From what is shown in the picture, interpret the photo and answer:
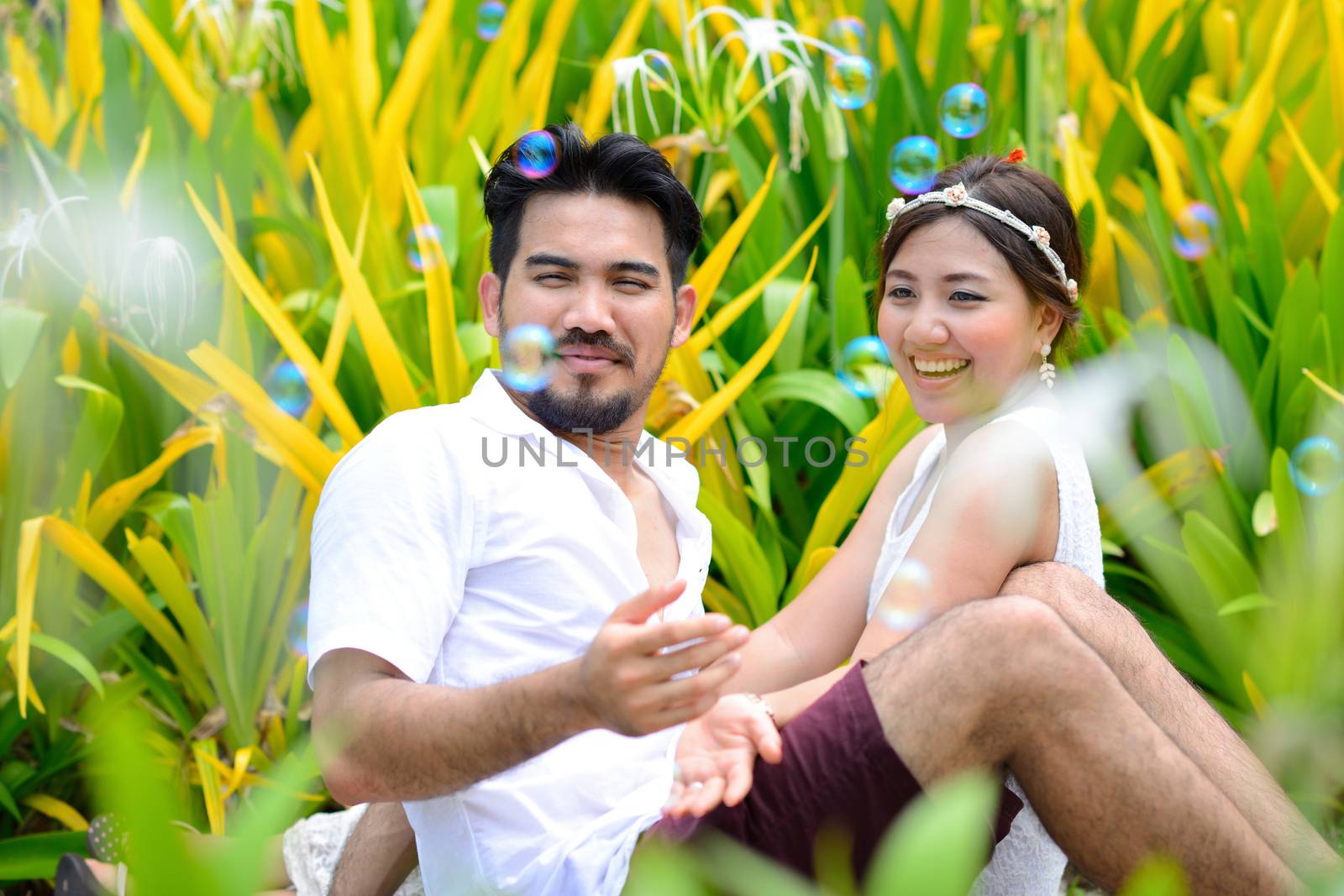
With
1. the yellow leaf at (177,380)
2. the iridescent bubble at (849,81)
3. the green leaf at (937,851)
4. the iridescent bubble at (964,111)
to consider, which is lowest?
the green leaf at (937,851)

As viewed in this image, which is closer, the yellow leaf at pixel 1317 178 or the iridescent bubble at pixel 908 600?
the iridescent bubble at pixel 908 600

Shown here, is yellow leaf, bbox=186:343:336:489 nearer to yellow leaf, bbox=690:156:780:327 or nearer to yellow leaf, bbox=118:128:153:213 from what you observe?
yellow leaf, bbox=118:128:153:213

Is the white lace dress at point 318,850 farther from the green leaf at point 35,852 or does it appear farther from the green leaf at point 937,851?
the green leaf at point 937,851

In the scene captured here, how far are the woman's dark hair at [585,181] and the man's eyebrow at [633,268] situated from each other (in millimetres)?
80

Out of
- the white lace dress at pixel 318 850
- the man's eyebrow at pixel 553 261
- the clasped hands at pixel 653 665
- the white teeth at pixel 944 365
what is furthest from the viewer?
the white lace dress at pixel 318 850

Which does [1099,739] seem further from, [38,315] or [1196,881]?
[38,315]

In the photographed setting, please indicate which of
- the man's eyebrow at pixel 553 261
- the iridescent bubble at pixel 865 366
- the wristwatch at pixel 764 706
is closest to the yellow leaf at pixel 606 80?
the iridescent bubble at pixel 865 366

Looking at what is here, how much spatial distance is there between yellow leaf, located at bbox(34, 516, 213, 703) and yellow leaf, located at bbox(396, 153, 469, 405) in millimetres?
569

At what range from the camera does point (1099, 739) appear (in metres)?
1.25

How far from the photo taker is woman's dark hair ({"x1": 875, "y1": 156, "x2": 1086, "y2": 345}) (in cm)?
165

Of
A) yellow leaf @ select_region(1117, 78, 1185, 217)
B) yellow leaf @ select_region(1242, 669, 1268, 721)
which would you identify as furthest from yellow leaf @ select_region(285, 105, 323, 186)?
yellow leaf @ select_region(1242, 669, 1268, 721)

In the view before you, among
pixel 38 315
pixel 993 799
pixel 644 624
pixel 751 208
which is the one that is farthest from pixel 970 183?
pixel 38 315

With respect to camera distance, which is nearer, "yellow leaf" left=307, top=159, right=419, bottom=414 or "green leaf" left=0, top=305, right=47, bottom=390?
"green leaf" left=0, top=305, right=47, bottom=390

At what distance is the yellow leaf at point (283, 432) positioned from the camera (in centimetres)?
190
